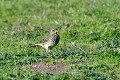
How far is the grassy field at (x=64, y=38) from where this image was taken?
1251 cm

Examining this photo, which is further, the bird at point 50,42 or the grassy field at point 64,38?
the bird at point 50,42

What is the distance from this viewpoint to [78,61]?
13.7 metres

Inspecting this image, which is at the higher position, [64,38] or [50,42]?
[64,38]

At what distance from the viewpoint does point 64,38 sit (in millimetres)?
17953

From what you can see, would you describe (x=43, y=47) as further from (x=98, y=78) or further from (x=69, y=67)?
(x=98, y=78)

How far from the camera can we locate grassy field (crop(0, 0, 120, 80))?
1251cm

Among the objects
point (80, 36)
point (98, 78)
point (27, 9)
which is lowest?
point (98, 78)

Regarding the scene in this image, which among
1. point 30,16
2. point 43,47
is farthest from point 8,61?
point 30,16

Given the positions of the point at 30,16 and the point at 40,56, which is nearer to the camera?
the point at 40,56

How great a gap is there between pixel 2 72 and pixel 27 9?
1328cm

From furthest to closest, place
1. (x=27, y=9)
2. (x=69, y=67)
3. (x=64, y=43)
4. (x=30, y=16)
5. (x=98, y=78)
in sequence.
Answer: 1. (x=27, y=9)
2. (x=30, y=16)
3. (x=64, y=43)
4. (x=69, y=67)
5. (x=98, y=78)

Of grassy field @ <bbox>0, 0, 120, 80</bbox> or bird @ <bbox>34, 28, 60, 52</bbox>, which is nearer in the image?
grassy field @ <bbox>0, 0, 120, 80</bbox>

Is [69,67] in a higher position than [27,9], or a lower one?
lower

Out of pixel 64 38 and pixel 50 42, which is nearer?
pixel 50 42
